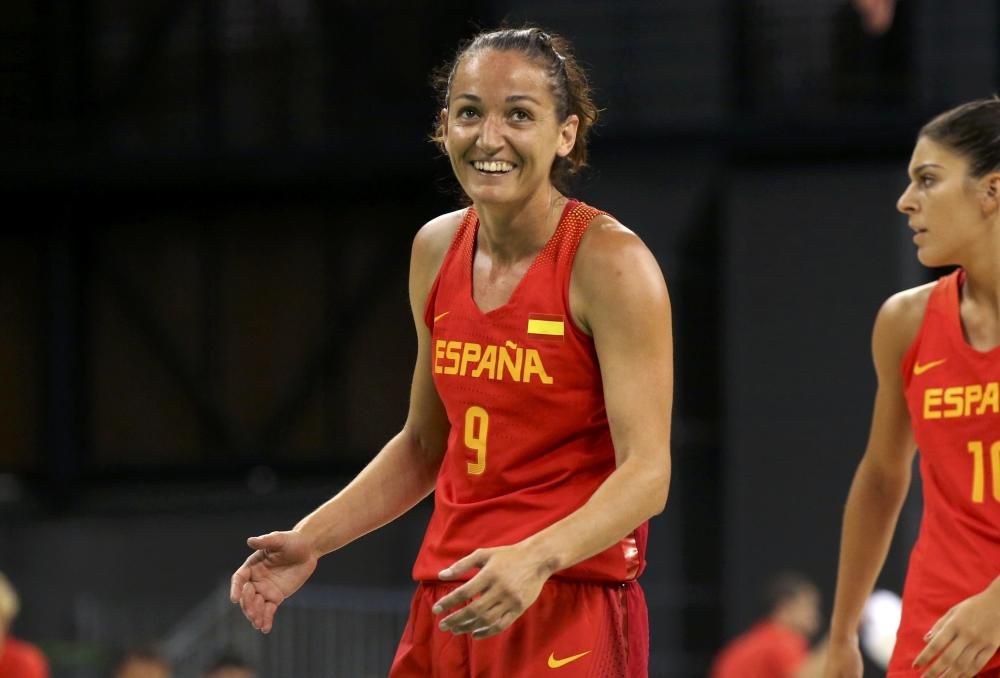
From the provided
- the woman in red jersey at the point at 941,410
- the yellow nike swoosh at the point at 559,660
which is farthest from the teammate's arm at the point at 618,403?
the woman in red jersey at the point at 941,410

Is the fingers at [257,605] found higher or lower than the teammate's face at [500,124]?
lower

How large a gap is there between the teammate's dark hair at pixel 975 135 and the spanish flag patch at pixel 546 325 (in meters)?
1.01

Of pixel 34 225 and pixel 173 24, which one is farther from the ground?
pixel 173 24

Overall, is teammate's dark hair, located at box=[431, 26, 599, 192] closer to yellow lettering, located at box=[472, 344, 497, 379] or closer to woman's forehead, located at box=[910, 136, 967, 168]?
yellow lettering, located at box=[472, 344, 497, 379]

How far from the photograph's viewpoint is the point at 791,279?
12.0 meters

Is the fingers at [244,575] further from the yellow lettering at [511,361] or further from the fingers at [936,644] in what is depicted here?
the fingers at [936,644]

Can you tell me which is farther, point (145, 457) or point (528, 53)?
point (145, 457)

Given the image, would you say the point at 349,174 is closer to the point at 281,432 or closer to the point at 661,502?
the point at 281,432

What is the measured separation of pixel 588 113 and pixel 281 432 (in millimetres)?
11551

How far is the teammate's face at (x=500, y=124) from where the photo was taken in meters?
3.20

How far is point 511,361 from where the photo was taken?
325 cm

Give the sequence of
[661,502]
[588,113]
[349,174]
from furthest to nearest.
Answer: [349,174], [588,113], [661,502]

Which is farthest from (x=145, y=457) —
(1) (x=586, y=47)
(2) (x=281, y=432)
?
(1) (x=586, y=47)

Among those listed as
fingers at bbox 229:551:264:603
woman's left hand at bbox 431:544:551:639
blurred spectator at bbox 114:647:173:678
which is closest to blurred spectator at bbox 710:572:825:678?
blurred spectator at bbox 114:647:173:678
